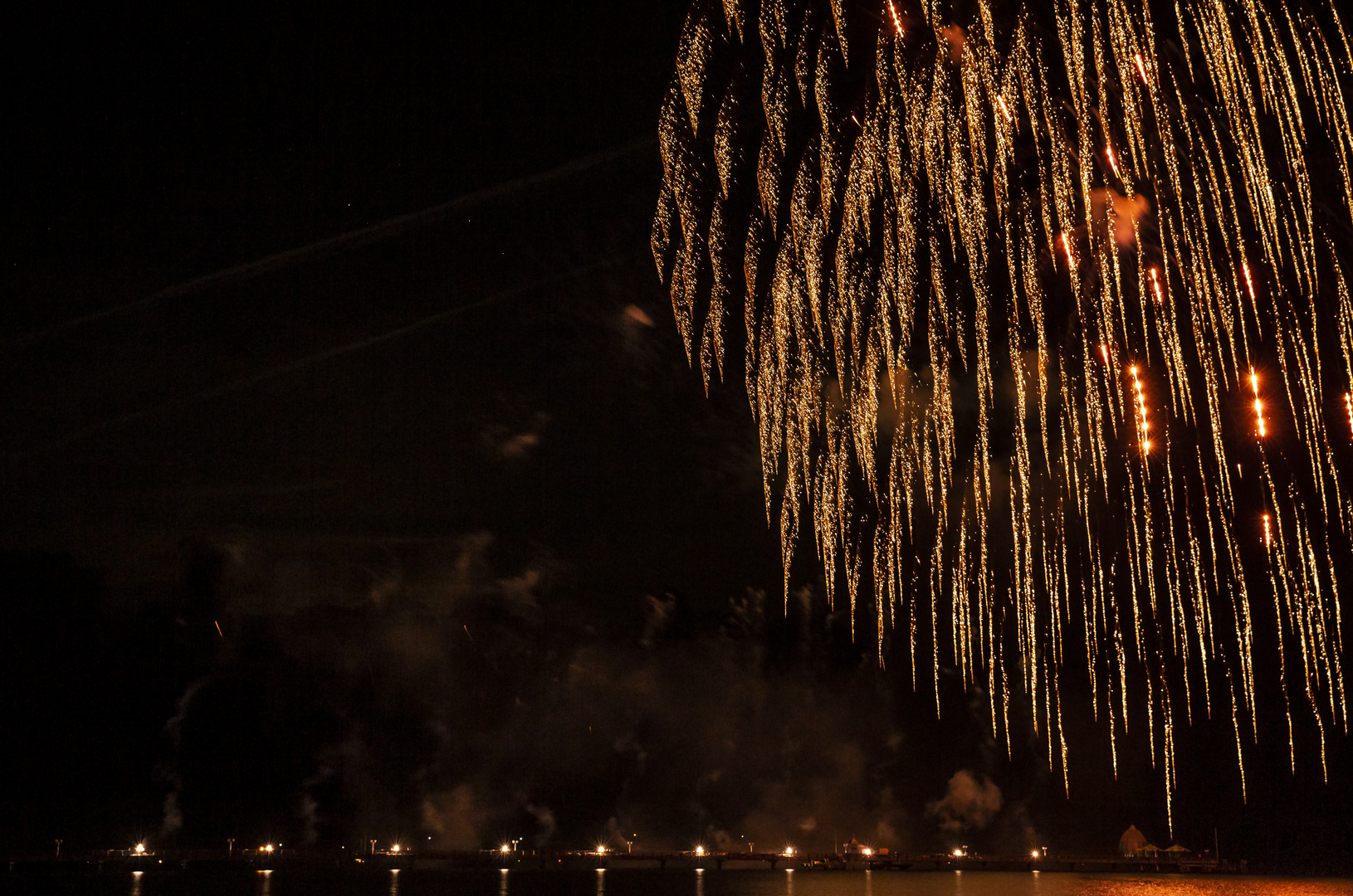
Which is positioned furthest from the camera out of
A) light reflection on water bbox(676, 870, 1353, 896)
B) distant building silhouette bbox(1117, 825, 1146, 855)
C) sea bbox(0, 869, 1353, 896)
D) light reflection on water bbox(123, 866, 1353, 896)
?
distant building silhouette bbox(1117, 825, 1146, 855)

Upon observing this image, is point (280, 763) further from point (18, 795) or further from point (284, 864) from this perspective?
point (284, 864)

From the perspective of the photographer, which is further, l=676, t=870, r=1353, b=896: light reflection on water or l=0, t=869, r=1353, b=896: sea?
l=676, t=870, r=1353, b=896: light reflection on water

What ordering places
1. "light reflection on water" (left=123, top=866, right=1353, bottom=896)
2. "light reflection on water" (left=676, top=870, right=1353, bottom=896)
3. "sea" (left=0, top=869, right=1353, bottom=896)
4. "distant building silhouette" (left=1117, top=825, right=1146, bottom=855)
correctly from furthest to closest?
"distant building silhouette" (left=1117, top=825, right=1146, bottom=855) < "light reflection on water" (left=676, top=870, right=1353, bottom=896) < "light reflection on water" (left=123, top=866, right=1353, bottom=896) < "sea" (left=0, top=869, right=1353, bottom=896)

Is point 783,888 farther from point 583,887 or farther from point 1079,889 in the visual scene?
point 1079,889

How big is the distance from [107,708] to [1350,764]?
A: 323 feet

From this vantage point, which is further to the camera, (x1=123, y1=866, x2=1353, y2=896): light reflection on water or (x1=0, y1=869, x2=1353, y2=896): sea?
(x1=123, y1=866, x2=1353, y2=896): light reflection on water

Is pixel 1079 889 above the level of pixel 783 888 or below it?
below

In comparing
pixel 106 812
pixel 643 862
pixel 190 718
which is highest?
pixel 190 718

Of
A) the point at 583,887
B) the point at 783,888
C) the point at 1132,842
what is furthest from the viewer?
the point at 1132,842

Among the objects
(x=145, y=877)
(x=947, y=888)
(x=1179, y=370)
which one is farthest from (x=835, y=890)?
(x=1179, y=370)

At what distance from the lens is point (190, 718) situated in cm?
7788

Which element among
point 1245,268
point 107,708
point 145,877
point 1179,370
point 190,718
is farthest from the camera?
point 145,877

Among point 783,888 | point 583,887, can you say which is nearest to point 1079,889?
point 783,888

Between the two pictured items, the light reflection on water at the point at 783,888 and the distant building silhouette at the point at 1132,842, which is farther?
the distant building silhouette at the point at 1132,842
